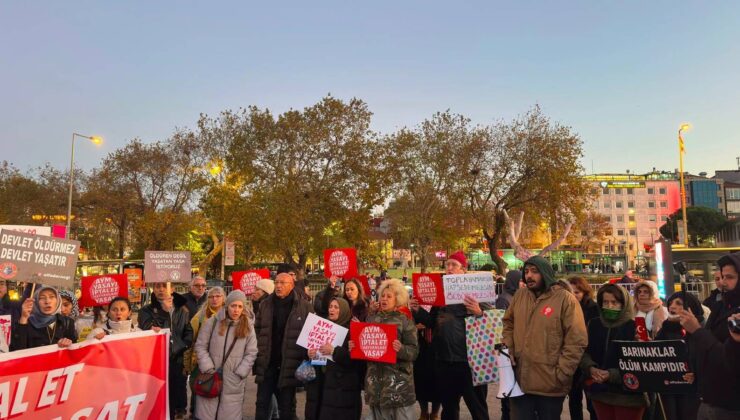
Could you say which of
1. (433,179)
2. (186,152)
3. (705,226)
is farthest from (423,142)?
(705,226)

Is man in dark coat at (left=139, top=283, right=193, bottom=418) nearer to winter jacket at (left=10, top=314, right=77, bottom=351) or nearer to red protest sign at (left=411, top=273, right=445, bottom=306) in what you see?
winter jacket at (left=10, top=314, right=77, bottom=351)

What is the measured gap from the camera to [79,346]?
4348 mm

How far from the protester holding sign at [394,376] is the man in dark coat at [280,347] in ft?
3.77

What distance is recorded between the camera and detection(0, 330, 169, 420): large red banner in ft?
12.6

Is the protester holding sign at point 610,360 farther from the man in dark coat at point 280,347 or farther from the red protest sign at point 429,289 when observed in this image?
the man in dark coat at point 280,347

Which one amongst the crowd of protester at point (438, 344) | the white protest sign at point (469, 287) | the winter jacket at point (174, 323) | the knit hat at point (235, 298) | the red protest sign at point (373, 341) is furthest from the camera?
the winter jacket at point (174, 323)

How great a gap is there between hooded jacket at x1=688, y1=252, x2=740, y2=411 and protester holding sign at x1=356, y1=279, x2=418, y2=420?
2398 millimetres

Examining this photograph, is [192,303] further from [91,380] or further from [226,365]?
[91,380]

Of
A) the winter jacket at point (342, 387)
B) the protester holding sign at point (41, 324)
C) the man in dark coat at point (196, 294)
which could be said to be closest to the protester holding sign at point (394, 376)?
the winter jacket at point (342, 387)

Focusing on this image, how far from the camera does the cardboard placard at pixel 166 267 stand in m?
10.6

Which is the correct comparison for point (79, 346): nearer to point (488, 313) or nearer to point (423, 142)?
point (488, 313)

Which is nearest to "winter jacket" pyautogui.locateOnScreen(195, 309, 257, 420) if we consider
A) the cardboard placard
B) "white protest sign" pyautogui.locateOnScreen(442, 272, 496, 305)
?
"white protest sign" pyautogui.locateOnScreen(442, 272, 496, 305)

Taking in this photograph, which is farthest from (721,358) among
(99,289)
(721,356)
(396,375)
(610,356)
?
(99,289)

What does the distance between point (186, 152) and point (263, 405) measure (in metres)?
31.9
